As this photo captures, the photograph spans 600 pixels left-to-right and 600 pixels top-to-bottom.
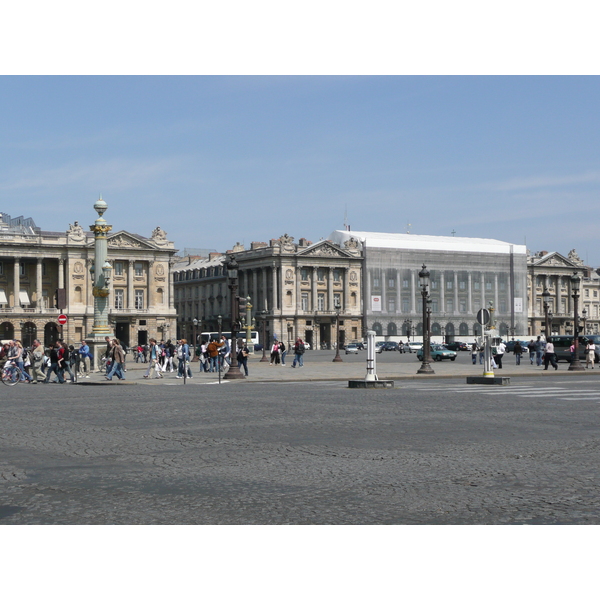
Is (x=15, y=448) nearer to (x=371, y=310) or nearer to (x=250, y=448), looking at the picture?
(x=250, y=448)

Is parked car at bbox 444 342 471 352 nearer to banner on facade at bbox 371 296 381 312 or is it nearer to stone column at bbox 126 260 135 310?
banner on facade at bbox 371 296 381 312

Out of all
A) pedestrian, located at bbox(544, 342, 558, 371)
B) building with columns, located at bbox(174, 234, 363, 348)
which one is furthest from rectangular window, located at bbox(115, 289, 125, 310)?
pedestrian, located at bbox(544, 342, 558, 371)

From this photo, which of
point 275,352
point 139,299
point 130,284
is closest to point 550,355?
point 275,352

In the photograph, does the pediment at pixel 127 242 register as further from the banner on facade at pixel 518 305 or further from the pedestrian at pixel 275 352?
the pedestrian at pixel 275 352

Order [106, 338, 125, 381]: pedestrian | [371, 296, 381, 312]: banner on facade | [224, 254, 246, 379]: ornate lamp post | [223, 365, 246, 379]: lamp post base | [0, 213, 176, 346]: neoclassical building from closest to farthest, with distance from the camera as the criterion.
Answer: [106, 338, 125, 381]: pedestrian < [224, 254, 246, 379]: ornate lamp post < [223, 365, 246, 379]: lamp post base < [0, 213, 176, 346]: neoclassical building < [371, 296, 381, 312]: banner on facade

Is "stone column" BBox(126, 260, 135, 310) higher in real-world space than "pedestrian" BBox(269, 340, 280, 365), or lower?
higher

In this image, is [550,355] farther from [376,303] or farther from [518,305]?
[518,305]

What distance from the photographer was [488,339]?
2861cm

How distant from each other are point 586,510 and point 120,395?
1840 centimetres

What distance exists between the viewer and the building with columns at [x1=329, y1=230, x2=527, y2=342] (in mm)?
127125

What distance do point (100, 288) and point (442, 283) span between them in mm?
91794

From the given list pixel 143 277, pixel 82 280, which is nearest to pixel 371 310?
pixel 143 277

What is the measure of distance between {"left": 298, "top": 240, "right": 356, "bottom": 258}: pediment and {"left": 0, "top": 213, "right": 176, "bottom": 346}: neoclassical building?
2050 cm

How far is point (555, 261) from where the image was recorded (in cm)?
15225
